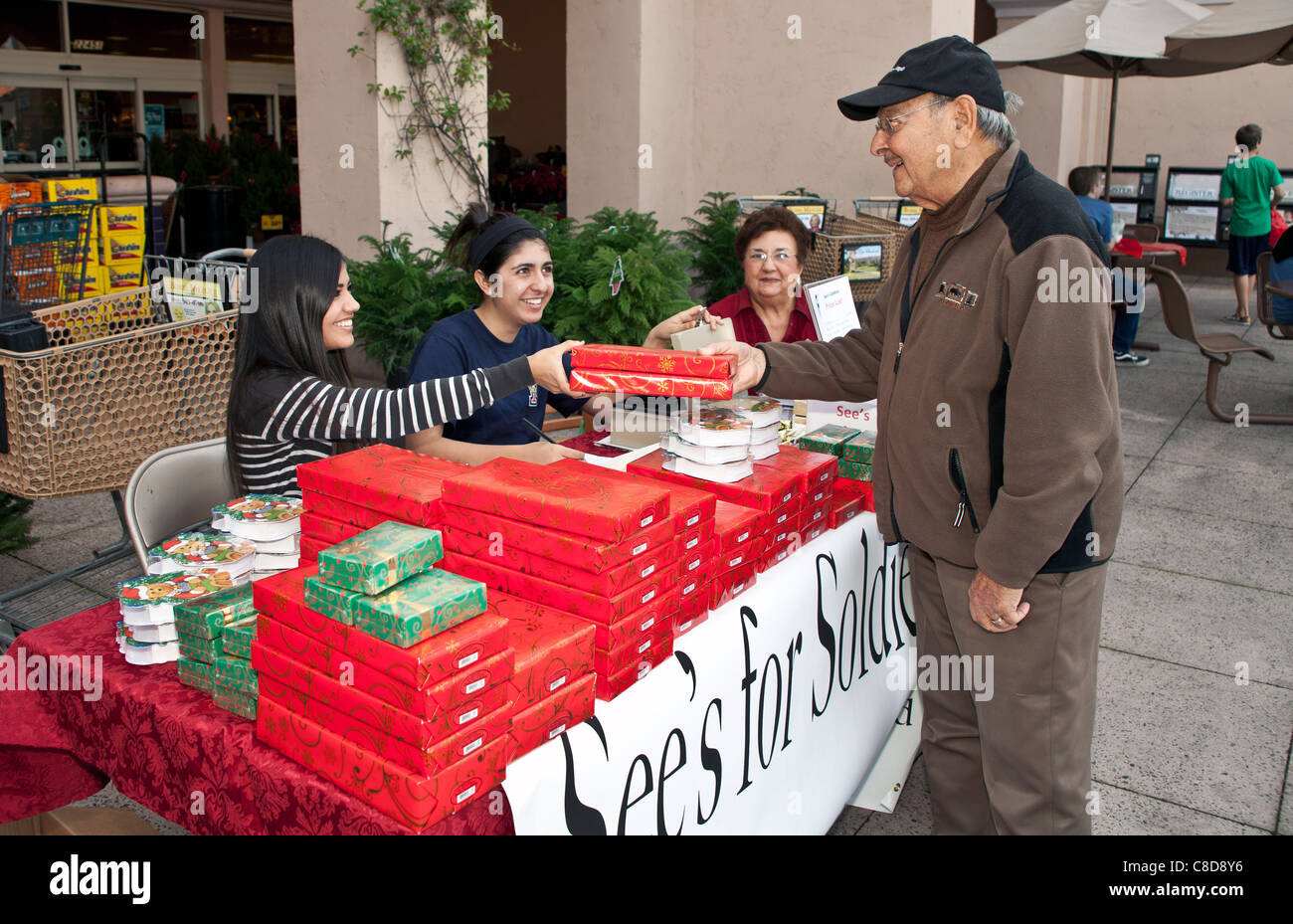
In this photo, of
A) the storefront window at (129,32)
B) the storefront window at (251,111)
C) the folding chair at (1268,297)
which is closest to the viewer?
the folding chair at (1268,297)

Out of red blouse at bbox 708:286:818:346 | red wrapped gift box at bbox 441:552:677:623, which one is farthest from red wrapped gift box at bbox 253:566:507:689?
red blouse at bbox 708:286:818:346

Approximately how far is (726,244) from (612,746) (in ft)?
16.5

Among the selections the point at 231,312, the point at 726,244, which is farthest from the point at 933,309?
the point at 726,244

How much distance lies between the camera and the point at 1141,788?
11.0 ft

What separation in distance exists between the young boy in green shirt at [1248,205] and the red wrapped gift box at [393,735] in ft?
42.3

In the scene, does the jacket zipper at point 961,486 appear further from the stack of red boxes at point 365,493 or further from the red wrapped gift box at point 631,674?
the stack of red boxes at point 365,493

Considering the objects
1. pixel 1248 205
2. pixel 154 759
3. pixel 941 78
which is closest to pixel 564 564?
pixel 154 759

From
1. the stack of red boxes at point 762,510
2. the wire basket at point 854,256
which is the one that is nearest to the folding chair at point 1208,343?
the wire basket at point 854,256

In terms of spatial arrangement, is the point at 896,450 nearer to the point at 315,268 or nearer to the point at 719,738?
the point at 719,738

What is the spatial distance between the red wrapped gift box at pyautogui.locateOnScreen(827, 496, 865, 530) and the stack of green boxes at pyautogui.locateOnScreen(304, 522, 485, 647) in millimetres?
1437

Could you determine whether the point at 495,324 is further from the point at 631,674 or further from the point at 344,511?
the point at 631,674

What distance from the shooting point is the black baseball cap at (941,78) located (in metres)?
2.24

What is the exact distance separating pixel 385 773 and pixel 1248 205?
13.5m

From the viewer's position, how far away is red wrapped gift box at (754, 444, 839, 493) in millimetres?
2650
